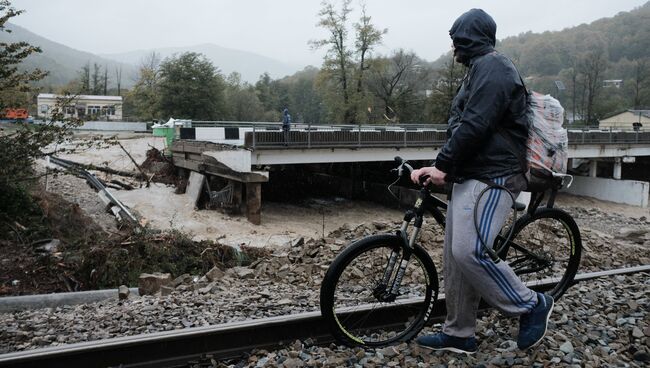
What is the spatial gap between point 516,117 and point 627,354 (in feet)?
5.41

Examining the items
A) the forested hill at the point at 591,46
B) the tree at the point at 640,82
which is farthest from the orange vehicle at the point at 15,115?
the forested hill at the point at 591,46

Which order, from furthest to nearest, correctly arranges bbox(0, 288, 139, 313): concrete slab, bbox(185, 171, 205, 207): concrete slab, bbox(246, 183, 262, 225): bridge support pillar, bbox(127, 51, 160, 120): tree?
1. bbox(127, 51, 160, 120): tree
2. bbox(185, 171, 205, 207): concrete slab
3. bbox(246, 183, 262, 225): bridge support pillar
4. bbox(0, 288, 139, 313): concrete slab

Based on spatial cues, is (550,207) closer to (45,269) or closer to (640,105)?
(45,269)

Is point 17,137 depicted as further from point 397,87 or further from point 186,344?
point 397,87

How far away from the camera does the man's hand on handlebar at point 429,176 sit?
3.15 m

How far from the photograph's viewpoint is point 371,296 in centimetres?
372

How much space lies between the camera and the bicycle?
3.40 meters

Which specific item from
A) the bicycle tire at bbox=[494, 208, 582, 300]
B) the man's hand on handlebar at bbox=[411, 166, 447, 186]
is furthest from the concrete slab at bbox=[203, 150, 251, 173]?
the man's hand on handlebar at bbox=[411, 166, 447, 186]

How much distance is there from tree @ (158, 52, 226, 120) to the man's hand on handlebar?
51435 millimetres

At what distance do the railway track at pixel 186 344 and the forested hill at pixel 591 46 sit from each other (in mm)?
94993

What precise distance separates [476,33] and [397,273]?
1.55 metres

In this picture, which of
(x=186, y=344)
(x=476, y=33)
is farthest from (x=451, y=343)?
(x=476, y=33)

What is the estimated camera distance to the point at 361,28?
45.8m

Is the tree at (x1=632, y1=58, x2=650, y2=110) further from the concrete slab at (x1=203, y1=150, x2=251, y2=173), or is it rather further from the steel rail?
the steel rail
